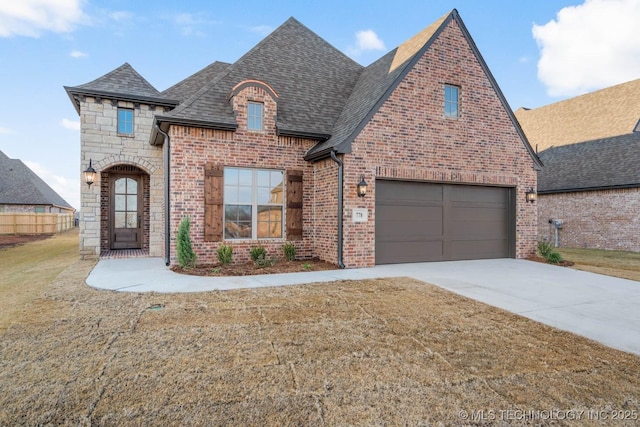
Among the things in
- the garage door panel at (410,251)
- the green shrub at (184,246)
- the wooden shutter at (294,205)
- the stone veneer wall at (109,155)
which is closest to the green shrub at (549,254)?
the garage door panel at (410,251)

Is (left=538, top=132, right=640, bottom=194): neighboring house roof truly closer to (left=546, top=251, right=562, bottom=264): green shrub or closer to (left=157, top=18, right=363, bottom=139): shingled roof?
(left=546, top=251, right=562, bottom=264): green shrub

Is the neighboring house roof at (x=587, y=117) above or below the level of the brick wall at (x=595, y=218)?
above

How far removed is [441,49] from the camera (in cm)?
985

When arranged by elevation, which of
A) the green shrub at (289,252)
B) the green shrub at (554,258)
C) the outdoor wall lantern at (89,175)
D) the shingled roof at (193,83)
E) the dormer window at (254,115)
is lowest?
the green shrub at (554,258)

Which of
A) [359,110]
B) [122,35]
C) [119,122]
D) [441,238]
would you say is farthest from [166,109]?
[441,238]

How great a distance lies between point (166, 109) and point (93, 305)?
7.69 meters

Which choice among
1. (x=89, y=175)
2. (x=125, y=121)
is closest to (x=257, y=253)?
Answer: (x=89, y=175)

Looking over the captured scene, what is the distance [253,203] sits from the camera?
9.40 meters

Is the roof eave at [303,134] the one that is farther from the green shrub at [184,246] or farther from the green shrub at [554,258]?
the green shrub at [554,258]

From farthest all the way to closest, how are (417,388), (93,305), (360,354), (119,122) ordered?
1. (119,122)
2. (93,305)
3. (360,354)
4. (417,388)

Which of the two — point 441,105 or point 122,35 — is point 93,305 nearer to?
point 441,105

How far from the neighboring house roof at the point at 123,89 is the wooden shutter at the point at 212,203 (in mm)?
3492

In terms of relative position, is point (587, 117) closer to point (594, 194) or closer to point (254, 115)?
point (594, 194)

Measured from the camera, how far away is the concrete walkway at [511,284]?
4.61 metres
